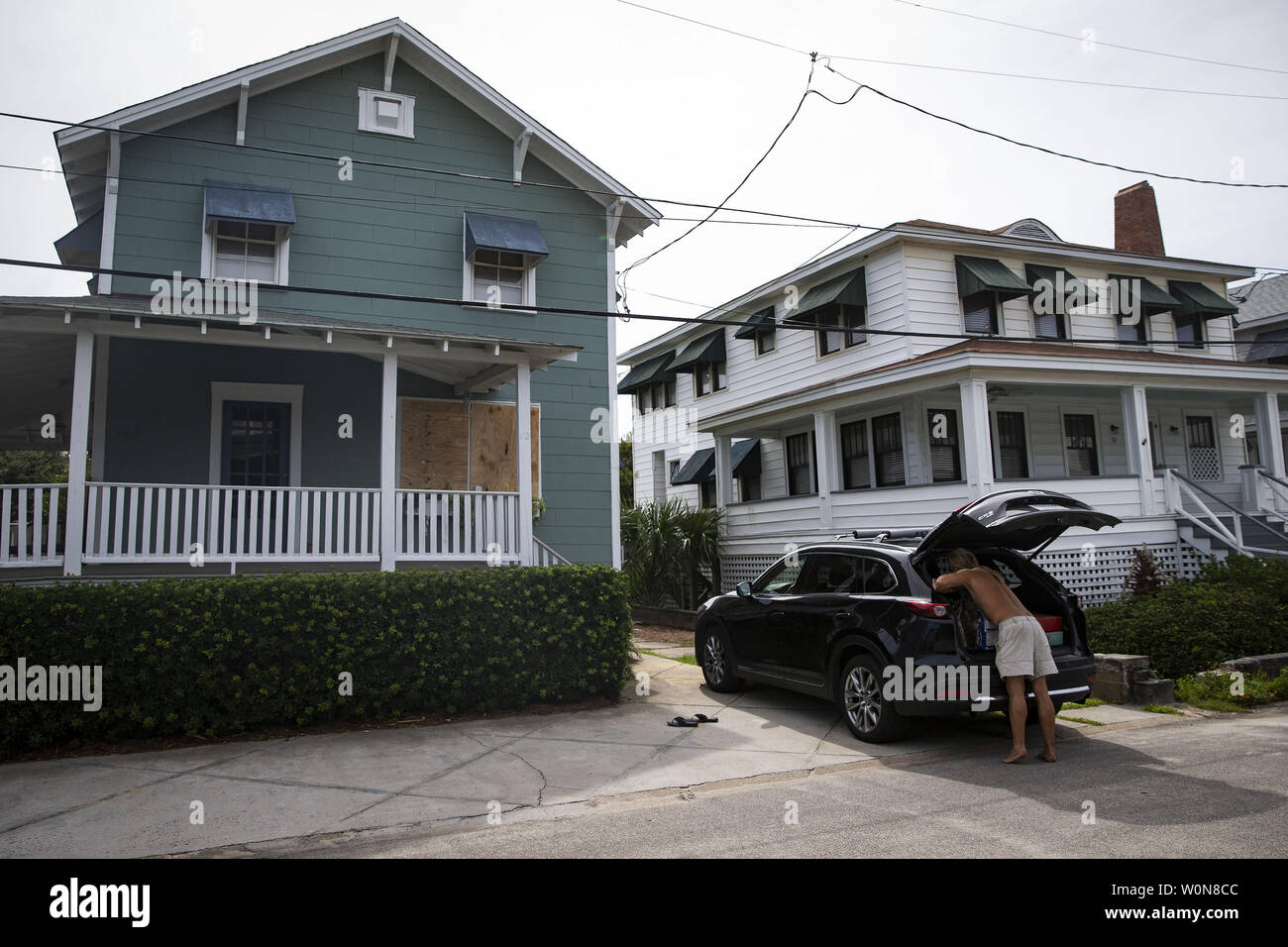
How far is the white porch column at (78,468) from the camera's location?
27.4 ft

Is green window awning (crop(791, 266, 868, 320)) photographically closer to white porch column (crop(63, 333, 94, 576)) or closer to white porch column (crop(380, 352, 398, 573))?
white porch column (crop(380, 352, 398, 573))

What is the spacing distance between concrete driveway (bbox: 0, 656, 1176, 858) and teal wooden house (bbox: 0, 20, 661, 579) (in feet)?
8.98

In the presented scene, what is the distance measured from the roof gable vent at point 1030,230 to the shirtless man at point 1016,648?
587 inches

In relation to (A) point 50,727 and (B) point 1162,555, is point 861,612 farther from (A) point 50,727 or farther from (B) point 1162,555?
(B) point 1162,555

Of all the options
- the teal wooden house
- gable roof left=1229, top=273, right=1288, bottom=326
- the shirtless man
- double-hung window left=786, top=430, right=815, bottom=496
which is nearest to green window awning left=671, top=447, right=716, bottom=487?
double-hung window left=786, top=430, right=815, bottom=496

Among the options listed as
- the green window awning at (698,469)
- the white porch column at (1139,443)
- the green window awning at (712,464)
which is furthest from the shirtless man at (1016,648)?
the green window awning at (698,469)

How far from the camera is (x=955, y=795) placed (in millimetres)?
5754

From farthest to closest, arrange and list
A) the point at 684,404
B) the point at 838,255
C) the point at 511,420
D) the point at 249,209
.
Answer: the point at 684,404 → the point at 838,255 → the point at 511,420 → the point at 249,209

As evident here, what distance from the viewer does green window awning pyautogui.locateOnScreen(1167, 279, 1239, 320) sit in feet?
61.9

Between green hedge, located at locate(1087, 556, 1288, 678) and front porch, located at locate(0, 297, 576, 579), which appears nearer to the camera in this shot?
front porch, located at locate(0, 297, 576, 579)

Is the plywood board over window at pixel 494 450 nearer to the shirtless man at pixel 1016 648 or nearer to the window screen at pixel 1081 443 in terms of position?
the shirtless man at pixel 1016 648

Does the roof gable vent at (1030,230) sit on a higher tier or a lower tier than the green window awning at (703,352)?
higher
